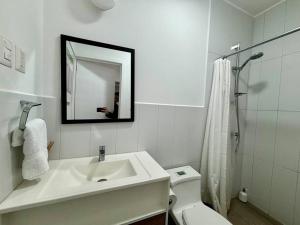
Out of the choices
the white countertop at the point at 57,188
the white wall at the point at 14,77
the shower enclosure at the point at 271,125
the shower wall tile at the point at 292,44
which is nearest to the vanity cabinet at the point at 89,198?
the white countertop at the point at 57,188

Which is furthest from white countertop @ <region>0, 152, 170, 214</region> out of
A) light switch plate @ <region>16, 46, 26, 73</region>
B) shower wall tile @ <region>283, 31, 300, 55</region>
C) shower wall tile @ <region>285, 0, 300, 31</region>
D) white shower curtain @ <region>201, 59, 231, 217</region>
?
shower wall tile @ <region>285, 0, 300, 31</region>

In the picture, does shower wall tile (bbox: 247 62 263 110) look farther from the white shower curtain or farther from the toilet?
the toilet

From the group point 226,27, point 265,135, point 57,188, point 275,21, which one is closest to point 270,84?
point 265,135

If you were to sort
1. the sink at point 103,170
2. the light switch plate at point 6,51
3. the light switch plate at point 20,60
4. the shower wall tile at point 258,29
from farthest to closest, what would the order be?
1. the shower wall tile at point 258,29
2. the sink at point 103,170
3. the light switch plate at point 20,60
4. the light switch plate at point 6,51

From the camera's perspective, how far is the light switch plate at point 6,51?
1.92ft

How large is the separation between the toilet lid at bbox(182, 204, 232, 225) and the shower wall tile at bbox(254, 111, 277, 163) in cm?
105

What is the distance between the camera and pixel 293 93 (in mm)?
1505

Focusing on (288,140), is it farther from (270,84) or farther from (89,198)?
(89,198)

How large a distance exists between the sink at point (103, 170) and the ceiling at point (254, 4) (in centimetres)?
214

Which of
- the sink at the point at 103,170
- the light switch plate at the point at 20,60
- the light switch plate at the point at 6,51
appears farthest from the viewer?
the sink at the point at 103,170

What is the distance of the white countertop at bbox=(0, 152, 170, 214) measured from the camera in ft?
2.02

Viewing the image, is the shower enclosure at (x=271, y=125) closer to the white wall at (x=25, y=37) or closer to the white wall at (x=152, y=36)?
the white wall at (x=152, y=36)

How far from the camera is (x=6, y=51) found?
61 cm

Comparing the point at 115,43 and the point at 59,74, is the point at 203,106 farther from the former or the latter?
the point at 59,74
